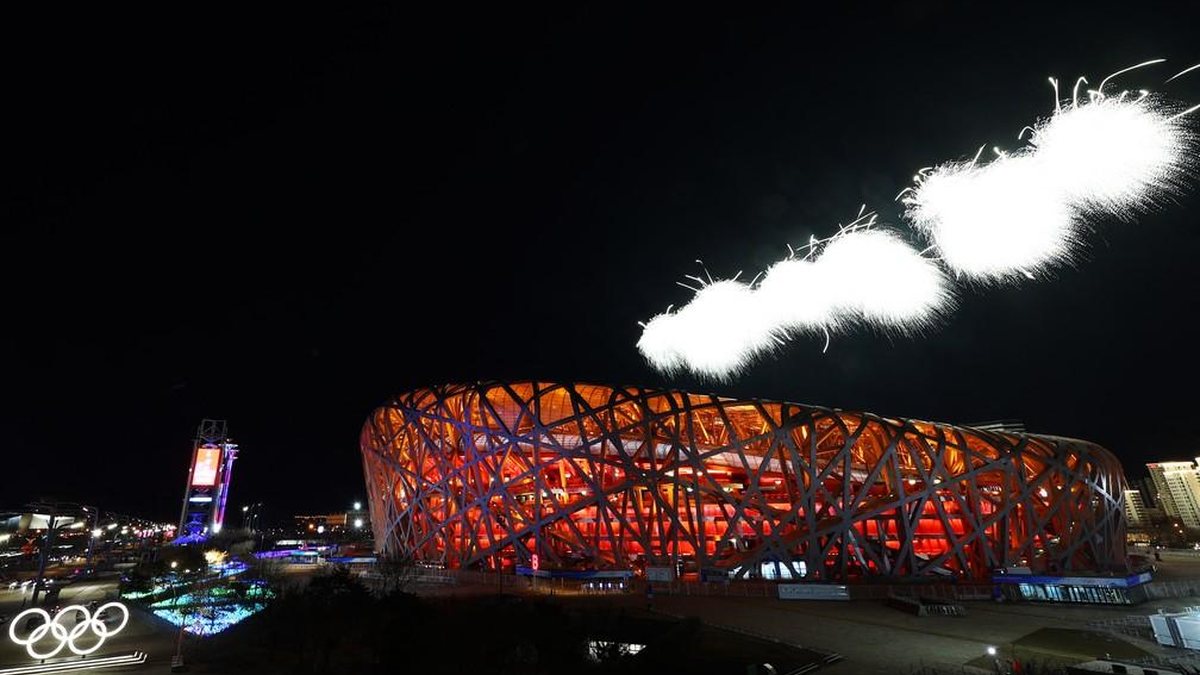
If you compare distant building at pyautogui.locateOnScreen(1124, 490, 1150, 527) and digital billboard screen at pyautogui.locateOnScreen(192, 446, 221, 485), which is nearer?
digital billboard screen at pyautogui.locateOnScreen(192, 446, 221, 485)

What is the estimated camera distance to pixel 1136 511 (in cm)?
13788

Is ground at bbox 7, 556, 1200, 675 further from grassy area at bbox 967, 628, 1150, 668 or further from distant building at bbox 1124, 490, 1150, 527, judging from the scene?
distant building at bbox 1124, 490, 1150, 527

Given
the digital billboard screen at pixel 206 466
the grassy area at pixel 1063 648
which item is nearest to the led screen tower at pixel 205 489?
the digital billboard screen at pixel 206 466

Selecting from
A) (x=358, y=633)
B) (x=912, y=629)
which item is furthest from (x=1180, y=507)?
(x=358, y=633)

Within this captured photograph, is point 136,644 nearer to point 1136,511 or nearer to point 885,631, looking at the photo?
point 885,631

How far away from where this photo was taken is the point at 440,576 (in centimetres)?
3966

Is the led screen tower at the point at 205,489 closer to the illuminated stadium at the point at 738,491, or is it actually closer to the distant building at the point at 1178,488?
the illuminated stadium at the point at 738,491

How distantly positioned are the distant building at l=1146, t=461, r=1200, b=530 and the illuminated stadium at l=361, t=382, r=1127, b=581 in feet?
443

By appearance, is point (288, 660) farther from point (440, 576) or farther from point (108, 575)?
point (108, 575)

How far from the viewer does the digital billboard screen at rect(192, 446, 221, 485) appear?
8731 cm

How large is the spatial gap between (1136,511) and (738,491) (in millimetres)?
157712

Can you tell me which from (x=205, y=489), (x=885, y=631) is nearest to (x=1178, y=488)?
(x=885, y=631)

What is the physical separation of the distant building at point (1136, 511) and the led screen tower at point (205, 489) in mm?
190223

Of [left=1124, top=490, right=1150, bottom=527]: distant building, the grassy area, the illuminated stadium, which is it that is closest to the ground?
the grassy area
